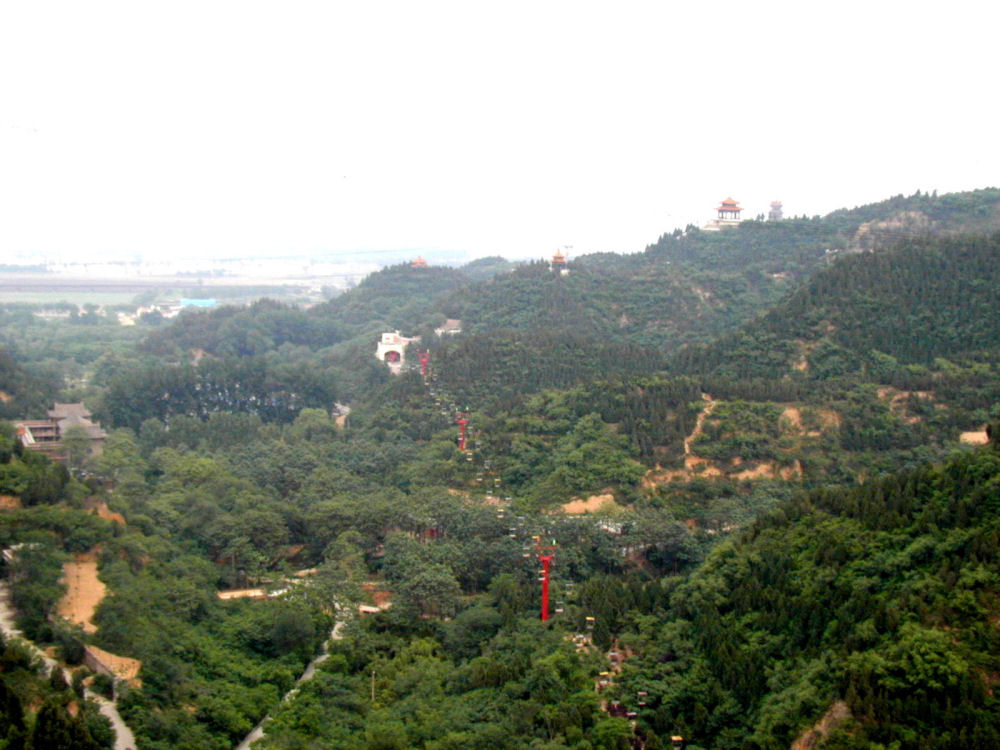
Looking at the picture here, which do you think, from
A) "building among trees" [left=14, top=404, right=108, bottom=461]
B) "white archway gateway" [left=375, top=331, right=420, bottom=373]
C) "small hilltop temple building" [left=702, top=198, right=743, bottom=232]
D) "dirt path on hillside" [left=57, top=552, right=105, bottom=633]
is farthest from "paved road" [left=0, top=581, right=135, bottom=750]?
"small hilltop temple building" [left=702, top=198, right=743, bottom=232]

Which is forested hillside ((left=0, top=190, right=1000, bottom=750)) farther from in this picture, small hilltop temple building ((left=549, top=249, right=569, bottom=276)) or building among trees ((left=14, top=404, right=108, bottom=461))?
A: small hilltop temple building ((left=549, top=249, right=569, bottom=276))

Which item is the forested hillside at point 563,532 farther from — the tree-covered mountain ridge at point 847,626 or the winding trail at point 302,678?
the winding trail at point 302,678

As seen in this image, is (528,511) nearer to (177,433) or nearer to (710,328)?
(177,433)

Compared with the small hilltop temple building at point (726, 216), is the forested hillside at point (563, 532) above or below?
below

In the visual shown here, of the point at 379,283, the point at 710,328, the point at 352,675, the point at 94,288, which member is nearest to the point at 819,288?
the point at 710,328

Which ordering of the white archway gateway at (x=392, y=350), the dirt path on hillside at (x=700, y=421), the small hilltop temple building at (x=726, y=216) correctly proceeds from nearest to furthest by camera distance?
1. the dirt path on hillside at (x=700, y=421)
2. the white archway gateway at (x=392, y=350)
3. the small hilltop temple building at (x=726, y=216)

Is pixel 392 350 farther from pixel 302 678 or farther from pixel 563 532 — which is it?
pixel 302 678

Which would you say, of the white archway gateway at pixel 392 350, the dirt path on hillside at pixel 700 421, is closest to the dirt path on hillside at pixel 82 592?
the dirt path on hillside at pixel 700 421
